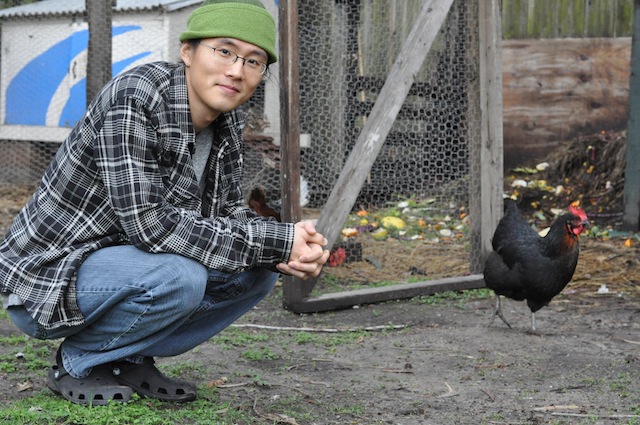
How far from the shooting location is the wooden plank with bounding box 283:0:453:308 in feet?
16.3

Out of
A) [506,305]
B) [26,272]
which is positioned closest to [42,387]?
[26,272]

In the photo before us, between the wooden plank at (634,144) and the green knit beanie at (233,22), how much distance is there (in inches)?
194

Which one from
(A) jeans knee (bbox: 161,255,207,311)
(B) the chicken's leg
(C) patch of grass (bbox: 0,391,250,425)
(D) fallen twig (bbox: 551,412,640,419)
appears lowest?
(B) the chicken's leg

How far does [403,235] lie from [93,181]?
13.1 feet

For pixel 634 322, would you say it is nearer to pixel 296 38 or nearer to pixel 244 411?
pixel 296 38

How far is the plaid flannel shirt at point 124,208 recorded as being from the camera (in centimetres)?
266

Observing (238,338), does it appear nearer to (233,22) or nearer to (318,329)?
(318,329)

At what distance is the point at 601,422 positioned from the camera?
3.10m

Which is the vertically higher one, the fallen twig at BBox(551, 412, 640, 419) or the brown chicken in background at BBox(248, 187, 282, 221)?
the brown chicken in background at BBox(248, 187, 282, 221)

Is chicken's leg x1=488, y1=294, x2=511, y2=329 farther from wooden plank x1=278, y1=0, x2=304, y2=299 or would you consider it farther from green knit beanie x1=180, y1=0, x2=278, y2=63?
green knit beanie x1=180, y1=0, x2=278, y2=63

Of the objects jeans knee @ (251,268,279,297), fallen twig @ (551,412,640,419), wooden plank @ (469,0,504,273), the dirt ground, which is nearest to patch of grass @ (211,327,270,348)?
the dirt ground

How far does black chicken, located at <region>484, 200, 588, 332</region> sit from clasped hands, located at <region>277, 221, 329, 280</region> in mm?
2197

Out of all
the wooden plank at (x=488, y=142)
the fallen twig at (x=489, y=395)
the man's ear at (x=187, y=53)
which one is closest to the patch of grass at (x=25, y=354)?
the man's ear at (x=187, y=53)

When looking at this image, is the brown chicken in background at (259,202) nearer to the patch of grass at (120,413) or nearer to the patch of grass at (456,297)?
the patch of grass at (456,297)
